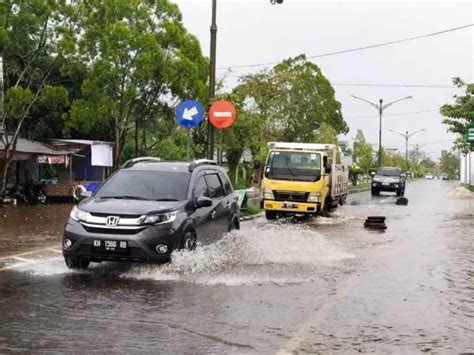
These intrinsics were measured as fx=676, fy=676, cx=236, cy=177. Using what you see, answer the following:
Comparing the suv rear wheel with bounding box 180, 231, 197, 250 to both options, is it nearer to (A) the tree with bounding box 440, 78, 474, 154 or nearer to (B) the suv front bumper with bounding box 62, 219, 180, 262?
(B) the suv front bumper with bounding box 62, 219, 180, 262

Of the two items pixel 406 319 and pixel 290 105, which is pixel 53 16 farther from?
pixel 290 105

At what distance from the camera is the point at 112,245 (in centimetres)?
902

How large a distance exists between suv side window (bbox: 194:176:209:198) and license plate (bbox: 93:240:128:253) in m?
1.68

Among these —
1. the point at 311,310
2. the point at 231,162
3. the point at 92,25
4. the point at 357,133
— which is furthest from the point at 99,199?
the point at 357,133

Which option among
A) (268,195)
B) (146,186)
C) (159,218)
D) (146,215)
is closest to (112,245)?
(146,215)

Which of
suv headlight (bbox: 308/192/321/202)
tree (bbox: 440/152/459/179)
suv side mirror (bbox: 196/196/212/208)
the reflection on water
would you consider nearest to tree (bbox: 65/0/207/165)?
the reflection on water

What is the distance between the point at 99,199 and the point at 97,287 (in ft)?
5.80

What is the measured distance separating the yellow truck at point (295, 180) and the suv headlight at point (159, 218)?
10.8 m

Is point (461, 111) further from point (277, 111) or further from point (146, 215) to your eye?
point (146, 215)

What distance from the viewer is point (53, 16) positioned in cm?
2220

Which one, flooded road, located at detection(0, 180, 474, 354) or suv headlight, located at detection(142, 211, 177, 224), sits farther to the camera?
suv headlight, located at detection(142, 211, 177, 224)

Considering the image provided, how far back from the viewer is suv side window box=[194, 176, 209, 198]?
10.5 metres

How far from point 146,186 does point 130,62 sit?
1624cm

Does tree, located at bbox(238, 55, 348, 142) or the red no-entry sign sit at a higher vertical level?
tree, located at bbox(238, 55, 348, 142)
